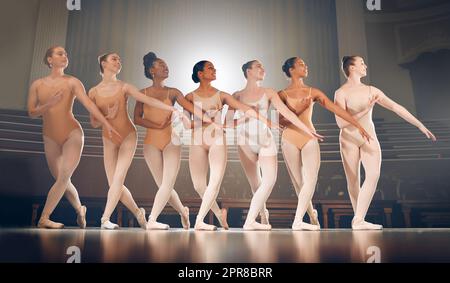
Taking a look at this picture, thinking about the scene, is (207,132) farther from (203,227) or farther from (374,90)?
(374,90)

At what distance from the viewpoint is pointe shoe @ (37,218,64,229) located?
3980 millimetres

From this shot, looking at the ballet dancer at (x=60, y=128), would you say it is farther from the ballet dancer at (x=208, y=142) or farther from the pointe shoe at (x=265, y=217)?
the pointe shoe at (x=265, y=217)

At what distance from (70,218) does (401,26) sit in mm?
4094

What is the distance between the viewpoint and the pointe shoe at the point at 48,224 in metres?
3.98

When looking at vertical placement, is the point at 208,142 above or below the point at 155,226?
above

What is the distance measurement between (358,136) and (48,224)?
121 inches

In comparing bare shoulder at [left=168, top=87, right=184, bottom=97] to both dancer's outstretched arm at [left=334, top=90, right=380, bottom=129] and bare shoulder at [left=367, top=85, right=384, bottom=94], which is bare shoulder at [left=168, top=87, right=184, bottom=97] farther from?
bare shoulder at [left=367, top=85, right=384, bottom=94]

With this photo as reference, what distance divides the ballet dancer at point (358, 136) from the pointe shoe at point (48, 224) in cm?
278

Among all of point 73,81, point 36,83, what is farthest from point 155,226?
point 36,83

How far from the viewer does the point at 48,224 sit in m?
3.99

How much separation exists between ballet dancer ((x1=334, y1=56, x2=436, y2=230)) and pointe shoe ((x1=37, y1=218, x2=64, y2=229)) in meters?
2.78
